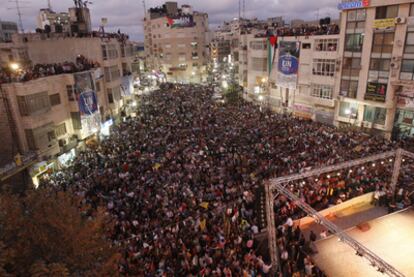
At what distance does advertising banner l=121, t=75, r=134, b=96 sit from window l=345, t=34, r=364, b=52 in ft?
86.8

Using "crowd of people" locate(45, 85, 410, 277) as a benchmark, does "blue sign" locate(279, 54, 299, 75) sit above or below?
above

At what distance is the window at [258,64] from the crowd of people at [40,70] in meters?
22.2

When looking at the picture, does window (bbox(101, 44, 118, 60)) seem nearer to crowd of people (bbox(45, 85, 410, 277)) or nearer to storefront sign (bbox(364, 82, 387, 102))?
crowd of people (bbox(45, 85, 410, 277))

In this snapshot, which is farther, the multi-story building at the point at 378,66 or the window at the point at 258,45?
the window at the point at 258,45

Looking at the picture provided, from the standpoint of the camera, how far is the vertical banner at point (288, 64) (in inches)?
1384

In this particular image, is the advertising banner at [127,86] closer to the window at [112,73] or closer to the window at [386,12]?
the window at [112,73]

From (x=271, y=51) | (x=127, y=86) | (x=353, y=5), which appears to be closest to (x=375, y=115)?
(x=353, y=5)

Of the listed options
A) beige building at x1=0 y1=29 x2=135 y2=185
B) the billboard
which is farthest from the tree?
the billboard

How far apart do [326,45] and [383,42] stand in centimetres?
603

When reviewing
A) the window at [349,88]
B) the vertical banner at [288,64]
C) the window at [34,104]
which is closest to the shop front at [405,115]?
the window at [349,88]

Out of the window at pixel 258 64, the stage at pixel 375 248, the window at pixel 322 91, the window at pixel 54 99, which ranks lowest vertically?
the stage at pixel 375 248

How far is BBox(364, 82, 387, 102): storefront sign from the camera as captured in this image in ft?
89.0

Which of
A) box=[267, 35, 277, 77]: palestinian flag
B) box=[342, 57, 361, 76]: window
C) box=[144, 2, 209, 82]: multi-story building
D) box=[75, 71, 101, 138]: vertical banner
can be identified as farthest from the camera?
box=[144, 2, 209, 82]: multi-story building

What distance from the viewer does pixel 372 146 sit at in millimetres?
23266
